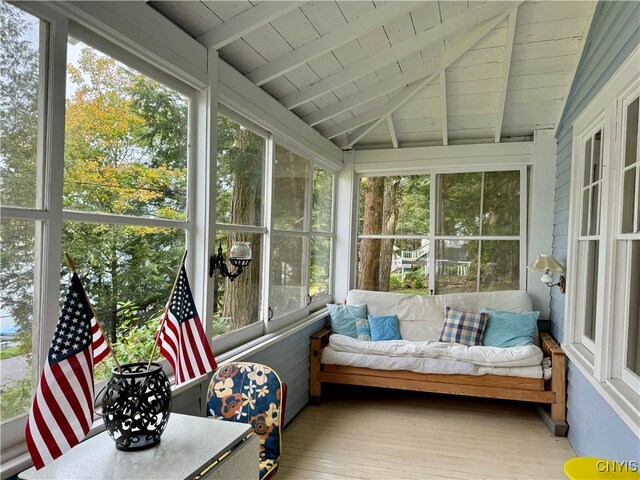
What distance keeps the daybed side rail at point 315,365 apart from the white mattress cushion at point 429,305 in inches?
31.2

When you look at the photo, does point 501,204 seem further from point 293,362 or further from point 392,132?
point 293,362

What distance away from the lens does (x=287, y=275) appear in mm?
3633

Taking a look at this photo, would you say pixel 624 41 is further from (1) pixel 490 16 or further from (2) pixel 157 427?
(2) pixel 157 427

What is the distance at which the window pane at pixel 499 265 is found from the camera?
4.36m

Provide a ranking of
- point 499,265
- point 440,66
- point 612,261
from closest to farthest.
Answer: point 612,261 → point 440,66 → point 499,265

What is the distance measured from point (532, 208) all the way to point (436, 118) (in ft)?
4.34

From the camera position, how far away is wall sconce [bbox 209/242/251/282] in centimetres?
239

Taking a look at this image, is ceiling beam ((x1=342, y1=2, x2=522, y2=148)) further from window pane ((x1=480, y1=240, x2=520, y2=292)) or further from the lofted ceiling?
window pane ((x1=480, y1=240, x2=520, y2=292))

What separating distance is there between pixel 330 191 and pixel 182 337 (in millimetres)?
3089

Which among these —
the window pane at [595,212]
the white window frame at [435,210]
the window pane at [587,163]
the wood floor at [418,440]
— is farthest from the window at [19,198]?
the white window frame at [435,210]

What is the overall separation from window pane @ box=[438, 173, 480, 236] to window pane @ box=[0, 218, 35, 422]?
3.94 metres

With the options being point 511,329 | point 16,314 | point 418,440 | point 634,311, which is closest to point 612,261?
point 634,311

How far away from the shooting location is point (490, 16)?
280 cm

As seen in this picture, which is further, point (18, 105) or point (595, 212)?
point (595, 212)
